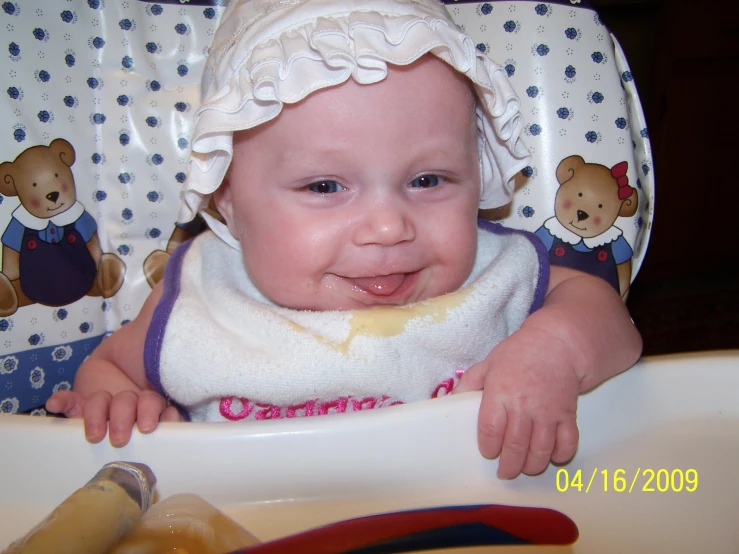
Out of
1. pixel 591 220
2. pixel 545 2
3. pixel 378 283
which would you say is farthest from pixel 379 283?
→ pixel 545 2

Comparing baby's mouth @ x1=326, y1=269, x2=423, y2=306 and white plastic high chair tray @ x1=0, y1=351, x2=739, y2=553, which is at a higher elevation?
baby's mouth @ x1=326, y1=269, x2=423, y2=306

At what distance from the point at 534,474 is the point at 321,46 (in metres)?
0.43

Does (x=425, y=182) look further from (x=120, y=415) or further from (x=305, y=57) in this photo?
(x=120, y=415)

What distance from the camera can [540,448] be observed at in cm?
53

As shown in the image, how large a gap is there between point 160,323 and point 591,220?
0.55m

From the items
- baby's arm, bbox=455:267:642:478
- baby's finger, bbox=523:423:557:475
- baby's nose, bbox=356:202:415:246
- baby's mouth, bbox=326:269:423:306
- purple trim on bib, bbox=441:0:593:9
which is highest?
purple trim on bib, bbox=441:0:593:9

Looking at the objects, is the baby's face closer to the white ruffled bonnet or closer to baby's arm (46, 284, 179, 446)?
the white ruffled bonnet

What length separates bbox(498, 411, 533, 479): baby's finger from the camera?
1.75 feet

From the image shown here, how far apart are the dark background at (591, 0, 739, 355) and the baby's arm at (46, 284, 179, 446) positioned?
146 centimetres

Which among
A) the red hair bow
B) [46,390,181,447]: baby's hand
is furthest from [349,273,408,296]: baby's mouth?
the red hair bow

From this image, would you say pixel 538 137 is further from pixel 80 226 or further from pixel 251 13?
pixel 80 226

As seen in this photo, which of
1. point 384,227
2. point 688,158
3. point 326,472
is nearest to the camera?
point 326,472

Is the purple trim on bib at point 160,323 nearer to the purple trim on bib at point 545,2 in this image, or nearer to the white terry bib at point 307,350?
the white terry bib at point 307,350
